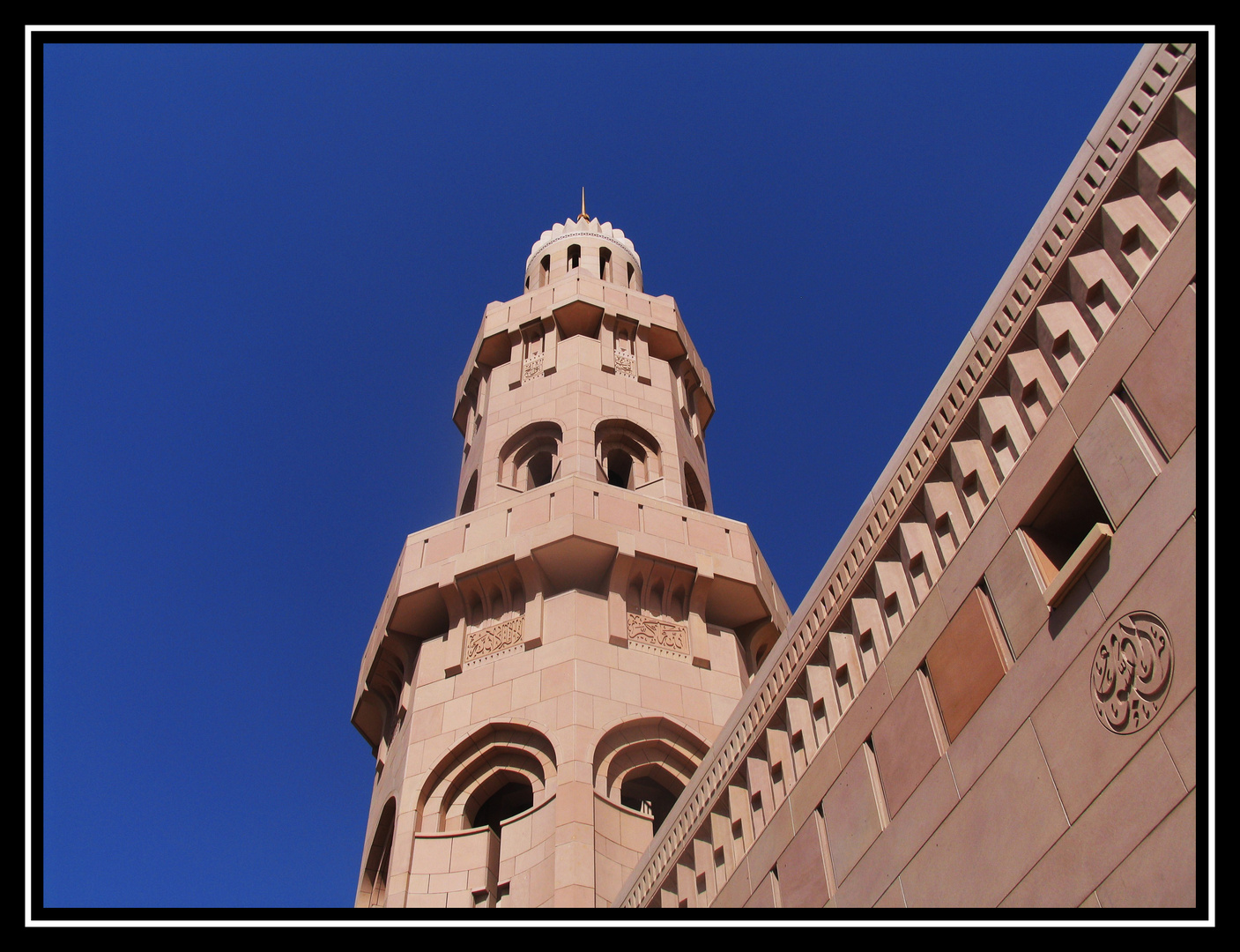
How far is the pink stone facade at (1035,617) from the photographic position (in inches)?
242

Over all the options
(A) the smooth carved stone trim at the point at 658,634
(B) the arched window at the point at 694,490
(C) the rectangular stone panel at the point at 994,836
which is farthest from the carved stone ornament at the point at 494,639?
(C) the rectangular stone panel at the point at 994,836

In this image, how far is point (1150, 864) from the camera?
5.73m

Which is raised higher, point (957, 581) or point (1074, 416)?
point (1074, 416)

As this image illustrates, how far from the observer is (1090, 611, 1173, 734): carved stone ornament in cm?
604

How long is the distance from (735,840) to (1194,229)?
636cm

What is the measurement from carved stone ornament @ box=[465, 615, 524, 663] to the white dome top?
16084mm

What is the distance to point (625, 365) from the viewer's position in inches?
1030

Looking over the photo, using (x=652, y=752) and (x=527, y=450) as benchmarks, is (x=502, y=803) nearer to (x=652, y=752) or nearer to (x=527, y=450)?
(x=652, y=752)

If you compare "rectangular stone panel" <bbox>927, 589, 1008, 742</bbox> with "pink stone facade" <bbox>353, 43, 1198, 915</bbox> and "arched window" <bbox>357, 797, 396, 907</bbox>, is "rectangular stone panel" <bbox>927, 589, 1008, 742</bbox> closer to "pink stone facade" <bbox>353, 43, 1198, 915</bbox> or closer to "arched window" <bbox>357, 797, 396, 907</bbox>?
"pink stone facade" <bbox>353, 43, 1198, 915</bbox>

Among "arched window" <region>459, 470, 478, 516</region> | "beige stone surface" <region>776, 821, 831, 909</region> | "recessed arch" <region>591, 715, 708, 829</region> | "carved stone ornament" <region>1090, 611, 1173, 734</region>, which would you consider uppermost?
"arched window" <region>459, 470, 478, 516</region>

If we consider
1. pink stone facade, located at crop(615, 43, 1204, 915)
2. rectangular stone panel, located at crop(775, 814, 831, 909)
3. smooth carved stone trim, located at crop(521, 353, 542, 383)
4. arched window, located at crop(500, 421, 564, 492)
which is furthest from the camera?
smooth carved stone trim, located at crop(521, 353, 542, 383)

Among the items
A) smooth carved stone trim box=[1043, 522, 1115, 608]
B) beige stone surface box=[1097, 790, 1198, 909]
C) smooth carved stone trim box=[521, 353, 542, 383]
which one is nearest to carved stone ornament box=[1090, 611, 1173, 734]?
smooth carved stone trim box=[1043, 522, 1115, 608]
